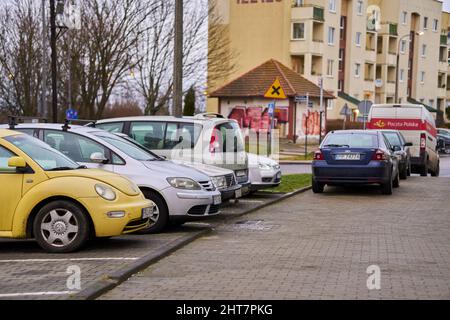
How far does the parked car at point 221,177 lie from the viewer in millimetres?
12188

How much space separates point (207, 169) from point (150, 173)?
1.71 m

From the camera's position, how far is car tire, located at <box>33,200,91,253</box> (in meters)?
8.89

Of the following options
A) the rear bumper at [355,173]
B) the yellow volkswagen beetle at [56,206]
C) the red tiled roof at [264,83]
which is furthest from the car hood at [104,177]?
the red tiled roof at [264,83]

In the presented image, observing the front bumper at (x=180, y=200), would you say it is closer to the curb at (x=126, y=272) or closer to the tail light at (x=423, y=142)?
the curb at (x=126, y=272)

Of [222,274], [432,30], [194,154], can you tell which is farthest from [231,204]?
[432,30]

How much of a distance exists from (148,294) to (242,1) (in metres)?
57.0

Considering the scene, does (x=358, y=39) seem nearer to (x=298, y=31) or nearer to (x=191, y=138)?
(x=298, y=31)

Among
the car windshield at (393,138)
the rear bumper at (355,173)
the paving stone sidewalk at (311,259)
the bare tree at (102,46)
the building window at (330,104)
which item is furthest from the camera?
the building window at (330,104)

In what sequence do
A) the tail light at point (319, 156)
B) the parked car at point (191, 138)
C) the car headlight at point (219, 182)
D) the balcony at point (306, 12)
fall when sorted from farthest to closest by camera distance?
the balcony at point (306, 12)
the tail light at point (319, 156)
the parked car at point (191, 138)
the car headlight at point (219, 182)

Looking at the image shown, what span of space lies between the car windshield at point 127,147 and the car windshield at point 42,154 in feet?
5.57

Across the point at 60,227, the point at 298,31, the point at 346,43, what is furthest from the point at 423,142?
the point at 346,43

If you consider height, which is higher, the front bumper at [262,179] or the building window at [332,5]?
the building window at [332,5]

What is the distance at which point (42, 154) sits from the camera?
9438mm

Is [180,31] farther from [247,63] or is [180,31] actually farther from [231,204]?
[247,63]
